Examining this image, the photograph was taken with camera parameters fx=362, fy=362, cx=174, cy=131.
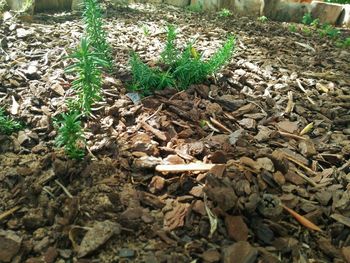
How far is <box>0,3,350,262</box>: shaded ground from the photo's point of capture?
1.60 meters

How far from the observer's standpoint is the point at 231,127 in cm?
236

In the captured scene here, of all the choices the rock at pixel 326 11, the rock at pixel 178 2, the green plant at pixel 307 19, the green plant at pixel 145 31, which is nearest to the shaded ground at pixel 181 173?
the green plant at pixel 145 31

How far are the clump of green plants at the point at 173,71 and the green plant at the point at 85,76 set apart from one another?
40 centimetres

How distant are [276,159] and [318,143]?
468 millimetres

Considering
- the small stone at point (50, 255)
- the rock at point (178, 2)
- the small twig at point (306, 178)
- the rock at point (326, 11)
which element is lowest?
the small stone at point (50, 255)

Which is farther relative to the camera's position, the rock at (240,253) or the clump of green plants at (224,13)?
the clump of green plants at (224,13)

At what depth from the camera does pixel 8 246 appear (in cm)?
154

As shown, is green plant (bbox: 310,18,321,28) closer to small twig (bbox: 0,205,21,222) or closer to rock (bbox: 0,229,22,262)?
small twig (bbox: 0,205,21,222)

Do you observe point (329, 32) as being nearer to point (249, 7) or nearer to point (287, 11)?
point (287, 11)

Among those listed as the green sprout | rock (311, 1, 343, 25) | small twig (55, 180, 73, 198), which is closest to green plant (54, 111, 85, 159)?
small twig (55, 180, 73, 198)

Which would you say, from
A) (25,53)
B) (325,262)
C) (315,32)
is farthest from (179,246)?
(315,32)

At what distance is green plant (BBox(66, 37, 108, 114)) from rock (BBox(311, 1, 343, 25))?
3926 mm

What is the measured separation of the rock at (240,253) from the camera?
1.48 m

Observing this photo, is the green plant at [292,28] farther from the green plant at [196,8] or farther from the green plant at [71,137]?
the green plant at [71,137]
